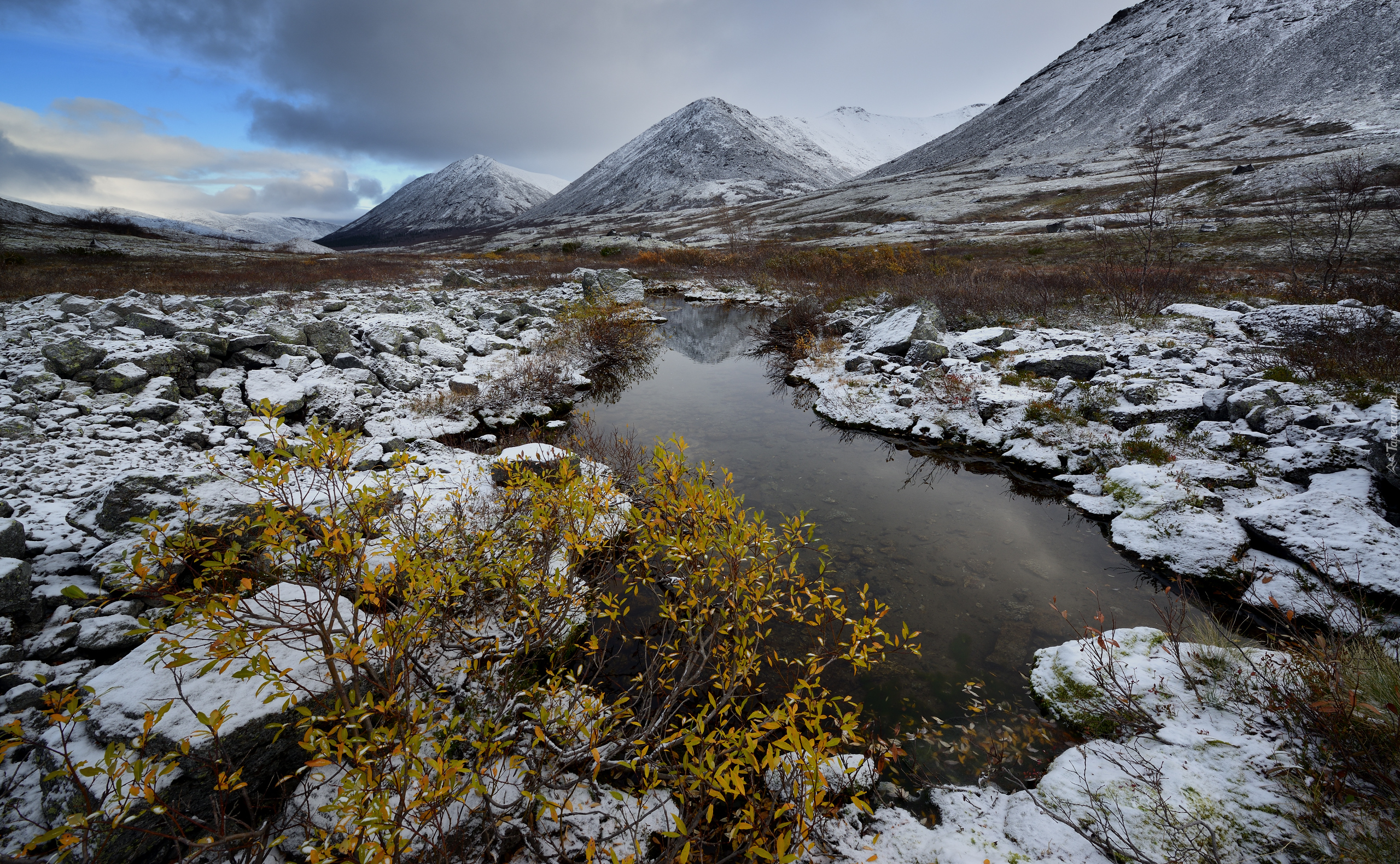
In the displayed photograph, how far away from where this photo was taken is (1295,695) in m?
3.85

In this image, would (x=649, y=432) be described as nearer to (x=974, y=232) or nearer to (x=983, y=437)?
(x=983, y=437)

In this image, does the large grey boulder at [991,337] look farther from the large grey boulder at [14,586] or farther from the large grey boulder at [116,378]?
the large grey boulder at [116,378]

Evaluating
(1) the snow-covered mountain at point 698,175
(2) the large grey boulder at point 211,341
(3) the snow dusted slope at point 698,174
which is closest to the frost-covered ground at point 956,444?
(2) the large grey boulder at point 211,341

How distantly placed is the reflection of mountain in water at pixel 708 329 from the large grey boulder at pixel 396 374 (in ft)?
30.9

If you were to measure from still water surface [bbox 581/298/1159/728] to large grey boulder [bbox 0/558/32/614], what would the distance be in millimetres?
5665

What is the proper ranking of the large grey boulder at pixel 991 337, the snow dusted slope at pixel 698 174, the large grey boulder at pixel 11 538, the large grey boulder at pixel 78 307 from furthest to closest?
1. the snow dusted slope at pixel 698 174
2. the large grey boulder at pixel 991 337
3. the large grey boulder at pixel 78 307
4. the large grey boulder at pixel 11 538

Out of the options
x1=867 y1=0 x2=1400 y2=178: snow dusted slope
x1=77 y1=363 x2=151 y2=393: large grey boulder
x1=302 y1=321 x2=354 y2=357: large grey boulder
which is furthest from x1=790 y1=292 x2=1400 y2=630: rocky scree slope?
x1=867 y1=0 x2=1400 y2=178: snow dusted slope

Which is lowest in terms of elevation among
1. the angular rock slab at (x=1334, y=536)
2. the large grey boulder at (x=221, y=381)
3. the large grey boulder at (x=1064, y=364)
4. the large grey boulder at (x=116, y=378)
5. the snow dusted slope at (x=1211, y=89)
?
the angular rock slab at (x=1334, y=536)

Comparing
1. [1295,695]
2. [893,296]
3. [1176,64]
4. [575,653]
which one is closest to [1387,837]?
[1295,695]

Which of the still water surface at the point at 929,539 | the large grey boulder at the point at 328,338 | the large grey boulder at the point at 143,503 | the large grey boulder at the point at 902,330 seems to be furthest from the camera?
the large grey boulder at the point at 902,330

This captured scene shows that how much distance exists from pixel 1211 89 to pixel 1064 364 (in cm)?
14718

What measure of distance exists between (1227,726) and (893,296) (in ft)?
66.1

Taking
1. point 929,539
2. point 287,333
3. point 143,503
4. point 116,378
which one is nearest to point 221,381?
point 116,378

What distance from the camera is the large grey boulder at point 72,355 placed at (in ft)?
29.2
